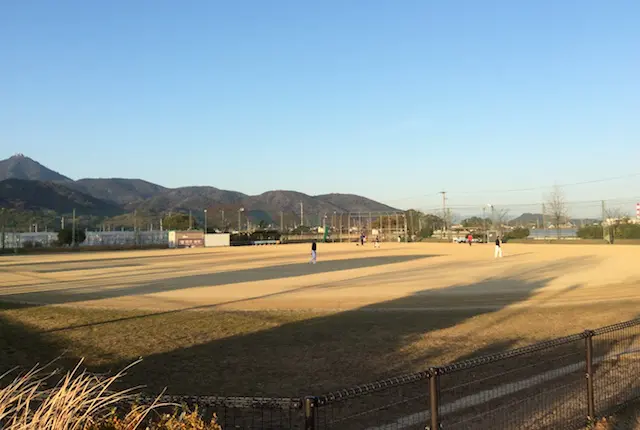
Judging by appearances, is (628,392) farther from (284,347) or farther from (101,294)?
(101,294)

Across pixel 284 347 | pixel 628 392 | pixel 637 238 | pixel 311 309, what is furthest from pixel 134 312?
pixel 637 238

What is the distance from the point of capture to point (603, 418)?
6027mm

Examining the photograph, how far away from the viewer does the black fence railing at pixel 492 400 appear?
573 cm

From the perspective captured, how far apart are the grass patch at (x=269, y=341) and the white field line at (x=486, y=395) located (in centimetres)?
164

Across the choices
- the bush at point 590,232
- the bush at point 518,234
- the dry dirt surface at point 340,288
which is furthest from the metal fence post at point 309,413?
the bush at point 518,234

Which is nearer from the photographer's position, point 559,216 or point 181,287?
point 181,287

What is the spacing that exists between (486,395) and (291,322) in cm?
705

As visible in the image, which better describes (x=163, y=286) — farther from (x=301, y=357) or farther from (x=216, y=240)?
(x=216, y=240)

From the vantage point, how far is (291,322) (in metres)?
13.4

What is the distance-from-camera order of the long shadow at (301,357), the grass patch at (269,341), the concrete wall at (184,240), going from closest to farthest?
the long shadow at (301,357) < the grass patch at (269,341) < the concrete wall at (184,240)

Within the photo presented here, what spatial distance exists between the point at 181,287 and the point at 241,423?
680 inches

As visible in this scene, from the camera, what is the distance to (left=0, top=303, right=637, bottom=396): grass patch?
27.1 ft

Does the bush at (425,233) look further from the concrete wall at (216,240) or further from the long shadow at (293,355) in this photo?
the long shadow at (293,355)

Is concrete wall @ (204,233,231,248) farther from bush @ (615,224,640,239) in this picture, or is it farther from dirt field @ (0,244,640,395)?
dirt field @ (0,244,640,395)
